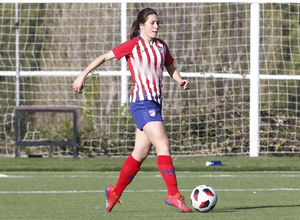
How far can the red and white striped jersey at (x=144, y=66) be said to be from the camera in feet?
17.0

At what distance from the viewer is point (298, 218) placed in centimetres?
462

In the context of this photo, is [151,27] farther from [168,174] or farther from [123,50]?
[168,174]

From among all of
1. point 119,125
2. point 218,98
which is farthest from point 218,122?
point 119,125

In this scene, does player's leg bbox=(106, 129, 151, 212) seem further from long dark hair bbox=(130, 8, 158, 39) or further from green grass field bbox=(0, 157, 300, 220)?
long dark hair bbox=(130, 8, 158, 39)

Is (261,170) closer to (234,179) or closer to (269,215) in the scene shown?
(234,179)

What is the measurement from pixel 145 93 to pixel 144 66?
0.23 meters

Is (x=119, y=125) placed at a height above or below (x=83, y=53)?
below

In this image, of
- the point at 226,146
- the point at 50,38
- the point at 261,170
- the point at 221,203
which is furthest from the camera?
the point at 50,38

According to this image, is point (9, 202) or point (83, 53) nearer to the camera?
point (9, 202)

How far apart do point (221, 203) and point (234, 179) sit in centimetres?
215

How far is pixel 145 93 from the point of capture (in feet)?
17.0

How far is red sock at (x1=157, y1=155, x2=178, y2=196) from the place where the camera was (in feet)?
16.4

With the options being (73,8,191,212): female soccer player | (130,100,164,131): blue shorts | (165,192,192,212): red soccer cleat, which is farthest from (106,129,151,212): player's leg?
(165,192,192,212): red soccer cleat

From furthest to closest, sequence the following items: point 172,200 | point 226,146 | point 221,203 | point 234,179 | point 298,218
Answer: point 226,146 → point 234,179 → point 221,203 → point 172,200 → point 298,218
